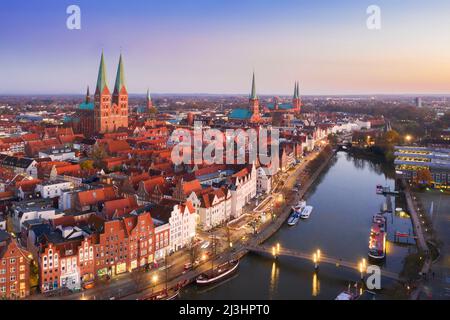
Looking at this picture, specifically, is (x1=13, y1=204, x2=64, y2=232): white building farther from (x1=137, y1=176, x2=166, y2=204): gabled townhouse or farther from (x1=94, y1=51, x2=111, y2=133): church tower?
(x1=94, y1=51, x2=111, y2=133): church tower

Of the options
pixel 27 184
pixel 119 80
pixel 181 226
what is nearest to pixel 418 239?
pixel 181 226

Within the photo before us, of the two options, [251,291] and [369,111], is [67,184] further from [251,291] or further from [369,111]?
[369,111]

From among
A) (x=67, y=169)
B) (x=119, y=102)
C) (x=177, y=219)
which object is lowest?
(x=177, y=219)

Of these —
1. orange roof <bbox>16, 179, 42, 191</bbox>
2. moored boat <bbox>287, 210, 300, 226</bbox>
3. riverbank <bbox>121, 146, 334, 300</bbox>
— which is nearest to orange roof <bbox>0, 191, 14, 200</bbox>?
orange roof <bbox>16, 179, 42, 191</bbox>

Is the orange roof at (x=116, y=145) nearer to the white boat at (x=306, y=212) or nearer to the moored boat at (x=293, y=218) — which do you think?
the white boat at (x=306, y=212)

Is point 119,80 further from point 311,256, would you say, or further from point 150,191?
point 311,256

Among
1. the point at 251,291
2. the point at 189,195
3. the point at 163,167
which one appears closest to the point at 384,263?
the point at 251,291
